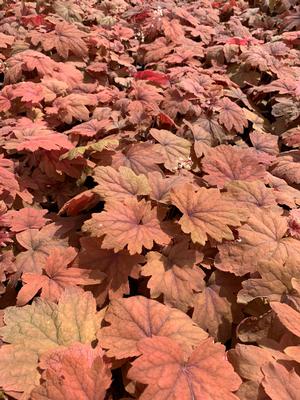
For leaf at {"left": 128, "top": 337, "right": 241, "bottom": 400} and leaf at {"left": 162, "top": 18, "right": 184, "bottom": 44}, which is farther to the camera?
leaf at {"left": 162, "top": 18, "right": 184, "bottom": 44}

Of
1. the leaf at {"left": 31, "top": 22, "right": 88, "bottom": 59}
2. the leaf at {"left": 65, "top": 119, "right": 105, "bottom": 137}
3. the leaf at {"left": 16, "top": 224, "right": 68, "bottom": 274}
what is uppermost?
the leaf at {"left": 31, "top": 22, "right": 88, "bottom": 59}

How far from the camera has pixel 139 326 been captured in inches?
77.5

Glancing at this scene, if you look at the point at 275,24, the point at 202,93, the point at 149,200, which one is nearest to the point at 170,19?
the point at 275,24

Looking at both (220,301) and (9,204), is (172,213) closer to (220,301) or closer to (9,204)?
(220,301)

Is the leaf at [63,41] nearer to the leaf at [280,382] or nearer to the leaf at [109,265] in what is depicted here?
the leaf at [109,265]

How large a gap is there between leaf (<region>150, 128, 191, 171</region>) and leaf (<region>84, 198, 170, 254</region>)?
73 centimetres

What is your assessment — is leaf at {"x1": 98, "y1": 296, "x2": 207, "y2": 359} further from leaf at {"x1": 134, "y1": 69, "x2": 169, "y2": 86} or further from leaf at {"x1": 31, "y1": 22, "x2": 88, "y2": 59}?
leaf at {"x1": 31, "y1": 22, "x2": 88, "y2": 59}

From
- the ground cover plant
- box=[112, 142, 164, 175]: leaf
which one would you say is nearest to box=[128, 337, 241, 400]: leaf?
the ground cover plant

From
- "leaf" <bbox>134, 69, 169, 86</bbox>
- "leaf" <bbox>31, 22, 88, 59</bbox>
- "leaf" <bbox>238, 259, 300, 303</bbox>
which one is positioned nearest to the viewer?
"leaf" <bbox>238, 259, 300, 303</bbox>

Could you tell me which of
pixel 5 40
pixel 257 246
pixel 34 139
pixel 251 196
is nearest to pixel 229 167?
pixel 251 196

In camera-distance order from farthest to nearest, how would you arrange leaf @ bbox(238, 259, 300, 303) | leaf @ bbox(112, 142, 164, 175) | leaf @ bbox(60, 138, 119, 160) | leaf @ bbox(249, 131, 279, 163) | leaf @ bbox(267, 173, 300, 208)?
leaf @ bbox(249, 131, 279, 163) → leaf @ bbox(112, 142, 164, 175) → leaf @ bbox(60, 138, 119, 160) → leaf @ bbox(267, 173, 300, 208) → leaf @ bbox(238, 259, 300, 303)

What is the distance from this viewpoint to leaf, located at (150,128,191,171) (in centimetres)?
324

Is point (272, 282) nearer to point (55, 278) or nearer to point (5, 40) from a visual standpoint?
point (55, 278)

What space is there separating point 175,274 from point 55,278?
28.2 inches
